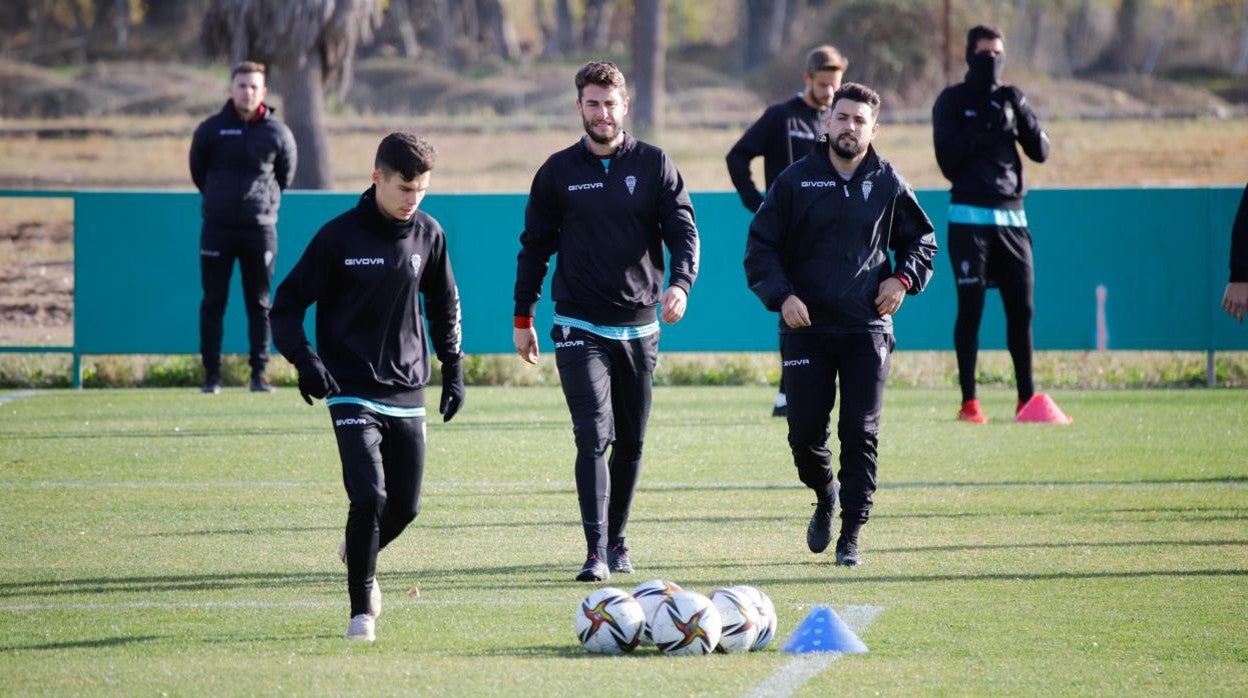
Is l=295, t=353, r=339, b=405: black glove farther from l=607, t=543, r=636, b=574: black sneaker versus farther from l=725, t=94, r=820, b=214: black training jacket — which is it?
l=725, t=94, r=820, b=214: black training jacket

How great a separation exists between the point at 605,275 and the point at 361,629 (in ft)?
6.84

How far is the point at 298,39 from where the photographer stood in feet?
85.7

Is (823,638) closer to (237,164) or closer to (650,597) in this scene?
(650,597)

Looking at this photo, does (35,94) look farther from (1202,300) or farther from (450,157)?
(1202,300)

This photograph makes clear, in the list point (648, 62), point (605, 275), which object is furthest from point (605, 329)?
point (648, 62)

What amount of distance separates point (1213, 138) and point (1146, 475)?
3401 centimetres


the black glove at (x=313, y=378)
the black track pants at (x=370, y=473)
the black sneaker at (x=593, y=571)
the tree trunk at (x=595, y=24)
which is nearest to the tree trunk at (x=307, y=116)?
the black sneaker at (x=593, y=571)

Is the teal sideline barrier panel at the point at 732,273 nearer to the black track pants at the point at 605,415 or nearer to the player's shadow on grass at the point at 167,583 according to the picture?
the black track pants at the point at 605,415

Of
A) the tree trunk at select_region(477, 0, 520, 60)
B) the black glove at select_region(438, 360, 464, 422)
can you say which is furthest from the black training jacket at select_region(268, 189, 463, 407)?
the tree trunk at select_region(477, 0, 520, 60)

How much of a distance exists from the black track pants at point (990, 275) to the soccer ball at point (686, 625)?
7013mm

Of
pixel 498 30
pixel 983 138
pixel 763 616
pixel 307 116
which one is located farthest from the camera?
pixel 498 30

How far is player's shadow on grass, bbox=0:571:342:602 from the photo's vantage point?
25.7 ft

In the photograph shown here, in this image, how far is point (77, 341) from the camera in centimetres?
1711

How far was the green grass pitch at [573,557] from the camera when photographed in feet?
20.9
